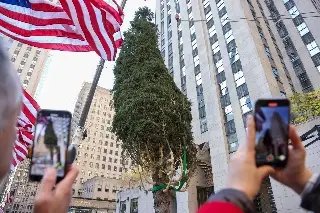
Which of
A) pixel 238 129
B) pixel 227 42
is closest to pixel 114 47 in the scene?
pixel 238 129

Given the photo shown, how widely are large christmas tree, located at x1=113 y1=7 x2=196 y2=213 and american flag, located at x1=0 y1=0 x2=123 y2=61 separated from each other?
22.2ft

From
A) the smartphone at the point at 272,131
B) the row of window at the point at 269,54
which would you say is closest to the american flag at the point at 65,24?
the smartphone at the point at 272,131

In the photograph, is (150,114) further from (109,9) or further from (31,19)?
(31,19)

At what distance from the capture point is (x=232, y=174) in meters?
1.29

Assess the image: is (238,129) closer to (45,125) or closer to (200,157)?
(200,157)

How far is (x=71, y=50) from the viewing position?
789 cm

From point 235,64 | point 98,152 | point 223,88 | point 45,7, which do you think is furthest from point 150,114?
point 98,152

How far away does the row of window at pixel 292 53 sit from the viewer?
3659 cm

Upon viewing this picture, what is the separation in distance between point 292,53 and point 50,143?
44.8 meters

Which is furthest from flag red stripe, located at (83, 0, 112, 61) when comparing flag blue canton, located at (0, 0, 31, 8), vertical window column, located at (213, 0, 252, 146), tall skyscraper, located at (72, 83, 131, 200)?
tall skyscraper, located at (72, 83, 131, 200)

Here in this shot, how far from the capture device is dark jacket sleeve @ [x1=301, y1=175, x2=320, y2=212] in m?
1.29

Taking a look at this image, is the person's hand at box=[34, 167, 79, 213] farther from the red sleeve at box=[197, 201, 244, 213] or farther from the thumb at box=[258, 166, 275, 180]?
the thumb at box=[258, 166, 275, 180]

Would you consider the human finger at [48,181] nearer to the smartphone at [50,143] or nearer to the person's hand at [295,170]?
the smartphone at [50,143]

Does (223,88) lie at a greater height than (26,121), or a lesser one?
greater
